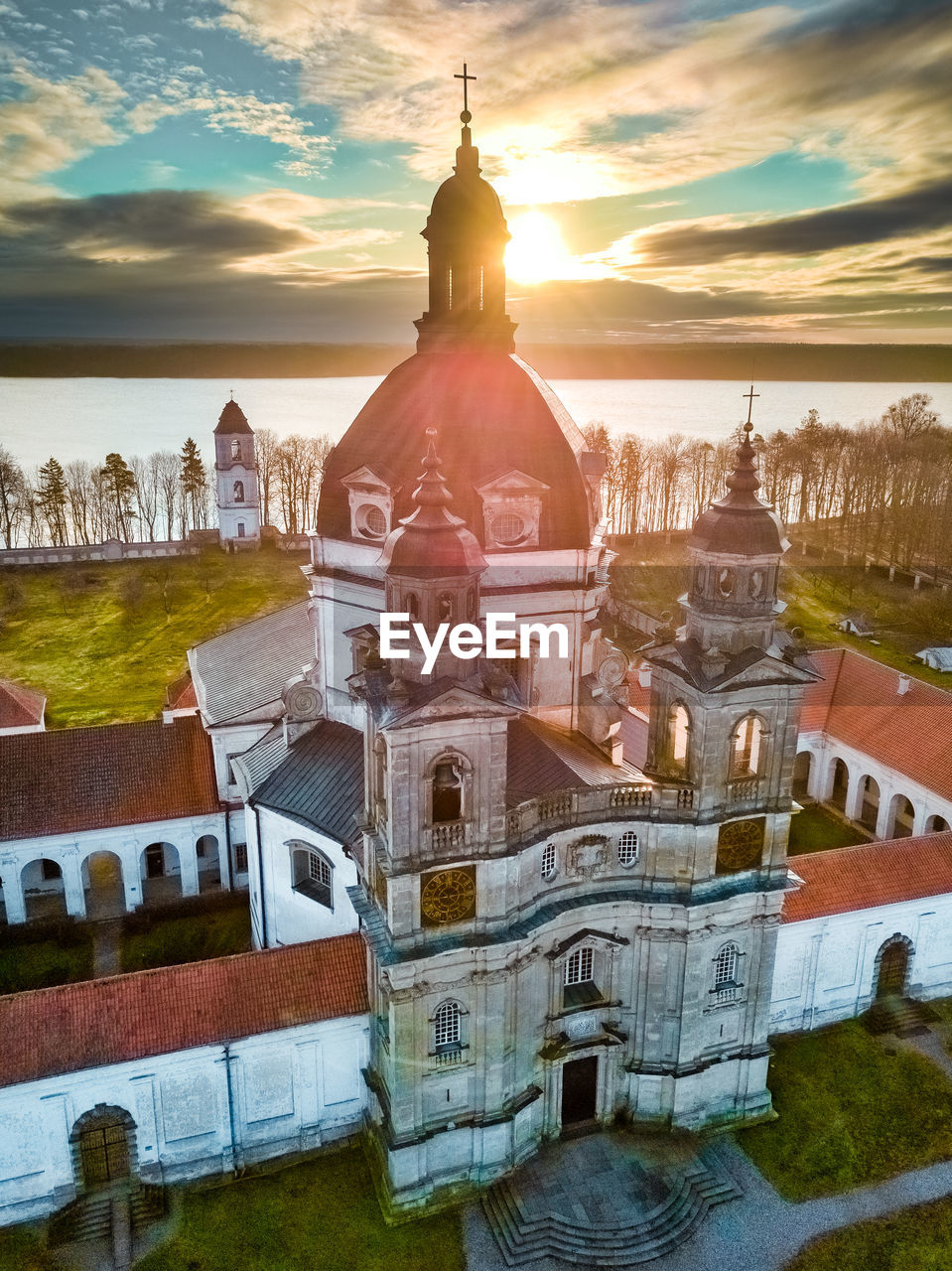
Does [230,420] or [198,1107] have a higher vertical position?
[230,420]

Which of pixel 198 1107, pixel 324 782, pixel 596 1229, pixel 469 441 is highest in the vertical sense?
pixel 469 441

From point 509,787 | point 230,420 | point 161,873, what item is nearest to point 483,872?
point 509,787

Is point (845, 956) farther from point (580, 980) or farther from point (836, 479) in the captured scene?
point (836, 479)

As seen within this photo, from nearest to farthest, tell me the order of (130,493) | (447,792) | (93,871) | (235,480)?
(447,792)
(93,871)
(235,480)
(130,493)

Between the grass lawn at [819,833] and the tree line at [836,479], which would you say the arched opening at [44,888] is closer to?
the grass lawn at [819,833]

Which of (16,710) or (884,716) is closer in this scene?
(884,716)
